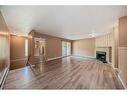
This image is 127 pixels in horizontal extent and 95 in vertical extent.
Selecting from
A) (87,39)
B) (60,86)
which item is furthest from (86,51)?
(60,86)

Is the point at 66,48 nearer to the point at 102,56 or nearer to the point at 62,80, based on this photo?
the point at 102,56

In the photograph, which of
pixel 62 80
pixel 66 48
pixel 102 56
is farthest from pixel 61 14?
pixel 66 48

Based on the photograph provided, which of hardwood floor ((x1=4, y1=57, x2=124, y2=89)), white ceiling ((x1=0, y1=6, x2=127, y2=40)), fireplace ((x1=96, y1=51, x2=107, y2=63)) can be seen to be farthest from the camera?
fireplace ((x1=96, y1=51, x2=107, y2=63))

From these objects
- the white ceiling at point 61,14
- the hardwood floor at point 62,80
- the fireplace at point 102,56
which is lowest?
the hardwood floor at point 62,80

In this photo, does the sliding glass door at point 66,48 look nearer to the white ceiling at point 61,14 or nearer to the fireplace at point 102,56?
the fireplace at point 102,56

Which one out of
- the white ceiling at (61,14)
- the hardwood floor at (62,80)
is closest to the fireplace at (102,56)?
the hardwood floor at (62,80)

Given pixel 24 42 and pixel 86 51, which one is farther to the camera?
pixel 86 51

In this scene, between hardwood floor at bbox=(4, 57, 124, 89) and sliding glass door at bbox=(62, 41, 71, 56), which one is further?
sliding glass door at bbox=(62, 41, 71, 56)

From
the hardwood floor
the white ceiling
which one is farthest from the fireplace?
the white ceiling

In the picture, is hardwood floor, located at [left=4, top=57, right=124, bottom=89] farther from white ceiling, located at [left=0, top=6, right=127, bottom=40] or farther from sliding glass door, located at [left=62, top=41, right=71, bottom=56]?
sliding glass door, located at [left=62, top=41, right=71, bottom=56]

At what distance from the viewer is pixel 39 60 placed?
7.82 m
